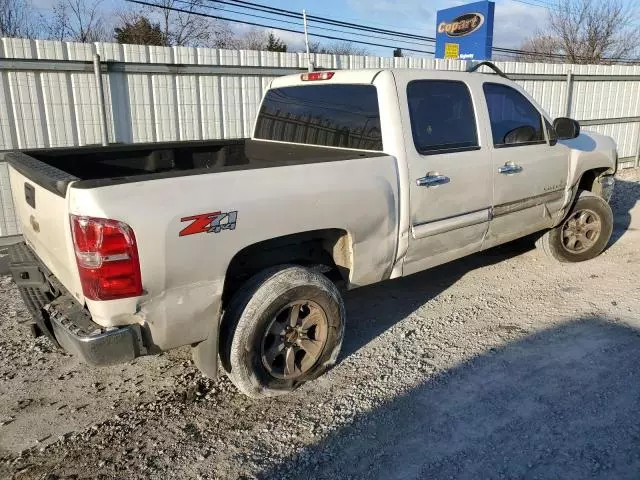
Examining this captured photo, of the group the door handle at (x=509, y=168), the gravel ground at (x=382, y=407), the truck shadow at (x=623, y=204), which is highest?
the door handle at (x=509, y=168)

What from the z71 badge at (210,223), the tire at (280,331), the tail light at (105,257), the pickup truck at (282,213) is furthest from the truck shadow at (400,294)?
the tail light at (105,257)

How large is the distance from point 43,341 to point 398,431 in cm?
286

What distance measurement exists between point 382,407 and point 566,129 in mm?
3290

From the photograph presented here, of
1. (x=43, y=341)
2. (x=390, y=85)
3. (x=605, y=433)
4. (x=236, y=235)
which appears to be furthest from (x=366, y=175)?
(x=43, y=341)

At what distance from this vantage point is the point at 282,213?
10.0 feet

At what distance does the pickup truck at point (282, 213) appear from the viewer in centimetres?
264

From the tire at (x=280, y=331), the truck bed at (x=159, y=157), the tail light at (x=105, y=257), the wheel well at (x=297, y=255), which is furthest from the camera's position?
the truck bed at (x=159, y=157)

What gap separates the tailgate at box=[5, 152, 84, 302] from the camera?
105 inches

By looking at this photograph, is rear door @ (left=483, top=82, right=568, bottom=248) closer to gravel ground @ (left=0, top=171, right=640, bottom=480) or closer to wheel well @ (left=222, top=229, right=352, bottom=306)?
gravel ground @ (left=0, top=171, right=640, bottom=480)

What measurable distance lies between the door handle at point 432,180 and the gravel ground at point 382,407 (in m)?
1.21

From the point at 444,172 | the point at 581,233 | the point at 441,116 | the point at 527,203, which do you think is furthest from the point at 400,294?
the point at 581,233

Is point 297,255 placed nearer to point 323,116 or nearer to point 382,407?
point 382,407

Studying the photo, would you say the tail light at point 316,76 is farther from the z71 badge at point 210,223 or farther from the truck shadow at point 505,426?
the truck shadow at point 505,426

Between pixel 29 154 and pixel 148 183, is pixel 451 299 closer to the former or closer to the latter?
pixel 148 183
